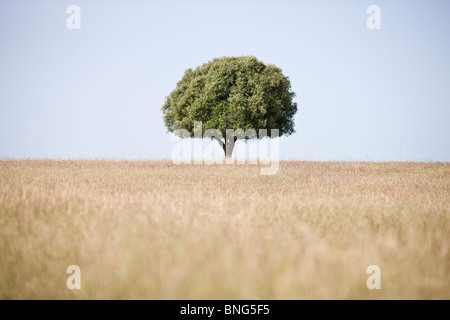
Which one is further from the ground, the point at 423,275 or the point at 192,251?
the point at 192,251

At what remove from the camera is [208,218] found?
15.3ft

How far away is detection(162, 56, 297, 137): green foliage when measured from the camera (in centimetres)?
2689

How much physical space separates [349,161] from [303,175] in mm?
12876

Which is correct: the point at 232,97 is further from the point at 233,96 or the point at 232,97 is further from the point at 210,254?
the point at 210,254

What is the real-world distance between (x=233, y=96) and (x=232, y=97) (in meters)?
0.29

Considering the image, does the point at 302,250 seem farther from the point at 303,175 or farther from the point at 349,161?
the point at 349,161

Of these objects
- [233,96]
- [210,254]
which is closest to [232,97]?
[233,96]

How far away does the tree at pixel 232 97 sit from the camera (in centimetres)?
2692

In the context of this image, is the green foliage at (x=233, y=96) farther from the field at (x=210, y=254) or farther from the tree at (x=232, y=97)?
the field at (x=210, y=254)

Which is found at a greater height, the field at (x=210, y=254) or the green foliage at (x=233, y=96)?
the green foliage at (x=233, y=96)

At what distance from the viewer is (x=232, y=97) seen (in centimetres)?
2700

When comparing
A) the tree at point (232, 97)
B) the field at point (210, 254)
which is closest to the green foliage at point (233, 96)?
the tree at point (232, 97)

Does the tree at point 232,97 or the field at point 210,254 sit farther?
the tree at point 232,97
